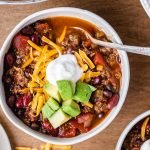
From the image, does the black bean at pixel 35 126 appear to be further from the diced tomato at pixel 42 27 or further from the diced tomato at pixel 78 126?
the diced tomato at pixel 42 27

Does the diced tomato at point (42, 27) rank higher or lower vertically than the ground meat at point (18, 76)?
higher

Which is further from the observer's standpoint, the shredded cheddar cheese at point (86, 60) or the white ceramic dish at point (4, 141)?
the white ceramic dish at point (4, 141)

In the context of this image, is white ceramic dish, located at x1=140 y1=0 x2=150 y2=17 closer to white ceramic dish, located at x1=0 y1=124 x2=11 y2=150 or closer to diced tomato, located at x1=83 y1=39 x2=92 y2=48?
diced tomato, located at x1=83 y1=39 x2=92 y2=48

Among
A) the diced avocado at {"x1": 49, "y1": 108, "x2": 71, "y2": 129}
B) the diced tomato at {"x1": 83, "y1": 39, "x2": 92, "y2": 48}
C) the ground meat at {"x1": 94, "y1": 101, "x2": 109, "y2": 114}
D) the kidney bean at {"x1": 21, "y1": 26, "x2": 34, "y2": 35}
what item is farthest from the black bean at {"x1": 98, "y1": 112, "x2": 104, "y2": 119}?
the kidney bean at {"x1": 21, "y1": 26, "x2": 34, "y2": 35}

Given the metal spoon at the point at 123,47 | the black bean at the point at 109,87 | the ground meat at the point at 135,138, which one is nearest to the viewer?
the metal spoon at the point at 123,47

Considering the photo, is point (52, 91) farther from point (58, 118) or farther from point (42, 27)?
point (42, 27)

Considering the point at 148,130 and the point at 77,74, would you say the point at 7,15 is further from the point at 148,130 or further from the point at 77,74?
the point at 148,130

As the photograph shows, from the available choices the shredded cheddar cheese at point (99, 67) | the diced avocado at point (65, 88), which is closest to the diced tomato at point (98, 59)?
the shredded cheddar cheese at point (99, 67)

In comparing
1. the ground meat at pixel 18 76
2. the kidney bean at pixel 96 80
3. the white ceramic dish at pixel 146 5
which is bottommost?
the kidney bean at pixel 96 80
